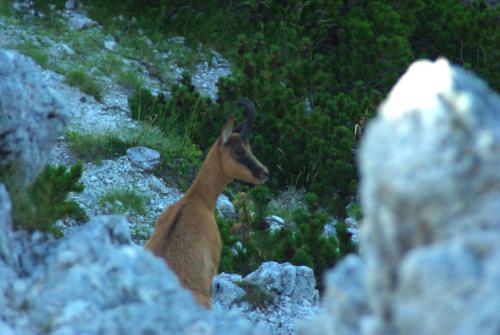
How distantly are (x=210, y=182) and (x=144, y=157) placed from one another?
8.97 ft

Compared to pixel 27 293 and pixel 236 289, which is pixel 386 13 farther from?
pixel 27 293

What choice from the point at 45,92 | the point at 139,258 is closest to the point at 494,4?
the point at 45,92

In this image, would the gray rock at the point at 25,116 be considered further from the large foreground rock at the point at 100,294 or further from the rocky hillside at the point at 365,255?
the large foreground rock at the point at 100,294

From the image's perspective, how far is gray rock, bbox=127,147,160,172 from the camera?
1134cm

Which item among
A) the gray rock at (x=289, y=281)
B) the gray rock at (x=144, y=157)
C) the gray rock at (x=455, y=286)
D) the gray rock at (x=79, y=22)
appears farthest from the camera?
the gray rock at (x=79, y=22)

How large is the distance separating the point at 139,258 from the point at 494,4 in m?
12.5

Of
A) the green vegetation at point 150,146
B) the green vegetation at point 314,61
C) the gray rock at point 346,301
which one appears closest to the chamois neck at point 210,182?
the green vegetation at point 150,146

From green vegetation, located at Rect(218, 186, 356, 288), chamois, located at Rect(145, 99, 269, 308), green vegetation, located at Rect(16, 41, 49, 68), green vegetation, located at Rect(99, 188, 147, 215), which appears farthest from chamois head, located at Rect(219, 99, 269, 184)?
green vegetation, located at Rect(16, 41, 49, 68)

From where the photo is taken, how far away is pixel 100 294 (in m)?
4.84

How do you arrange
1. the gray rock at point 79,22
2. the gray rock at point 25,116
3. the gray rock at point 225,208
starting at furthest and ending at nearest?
the gray rock at point 79,22 < the gray rock at point 225,208 < the gray rock at point 25,116

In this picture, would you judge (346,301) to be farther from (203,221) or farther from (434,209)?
(203,221)

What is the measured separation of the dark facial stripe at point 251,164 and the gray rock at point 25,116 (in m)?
2.60

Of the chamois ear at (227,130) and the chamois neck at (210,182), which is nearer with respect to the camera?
the chamois neck at (210,182)

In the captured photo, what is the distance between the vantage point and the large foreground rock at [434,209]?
11.3 feet
